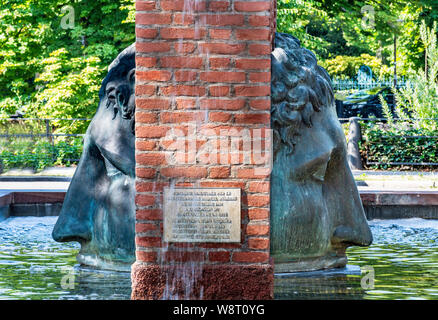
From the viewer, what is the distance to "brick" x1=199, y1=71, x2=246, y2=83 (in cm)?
524

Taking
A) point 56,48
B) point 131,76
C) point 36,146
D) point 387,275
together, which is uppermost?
point 56,48

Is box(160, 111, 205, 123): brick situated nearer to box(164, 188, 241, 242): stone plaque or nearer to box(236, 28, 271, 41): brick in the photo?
box(164, 188, 241, 242): stone plaque

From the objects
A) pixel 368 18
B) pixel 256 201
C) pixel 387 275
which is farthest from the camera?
pixel 368 18

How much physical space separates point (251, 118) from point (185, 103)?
1.50ft

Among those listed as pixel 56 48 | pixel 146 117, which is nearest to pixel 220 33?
pixel 146 117

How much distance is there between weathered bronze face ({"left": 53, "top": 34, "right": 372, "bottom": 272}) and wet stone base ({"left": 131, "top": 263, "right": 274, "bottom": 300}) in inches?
40.0

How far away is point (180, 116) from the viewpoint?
17.3ft

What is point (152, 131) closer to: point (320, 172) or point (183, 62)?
point (183, 62)

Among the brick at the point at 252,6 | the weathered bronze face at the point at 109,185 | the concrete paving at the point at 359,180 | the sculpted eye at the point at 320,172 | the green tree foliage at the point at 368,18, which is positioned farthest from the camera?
the green tree foliage at the point at 368,18

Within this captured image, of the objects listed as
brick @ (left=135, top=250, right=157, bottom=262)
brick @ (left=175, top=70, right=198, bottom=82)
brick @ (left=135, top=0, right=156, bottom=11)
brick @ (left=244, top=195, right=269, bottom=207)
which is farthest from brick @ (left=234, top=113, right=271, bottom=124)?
brick @ (left=135, top=250, right=157, bottom=262)

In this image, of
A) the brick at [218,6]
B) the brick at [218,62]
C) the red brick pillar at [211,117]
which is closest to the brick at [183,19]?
the red brick pillar at [211,117]

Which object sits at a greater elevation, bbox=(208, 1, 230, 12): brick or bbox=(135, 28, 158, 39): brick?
bbox=(208, 1, 230, 12): brick

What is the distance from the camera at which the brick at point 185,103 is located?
5.25 meters

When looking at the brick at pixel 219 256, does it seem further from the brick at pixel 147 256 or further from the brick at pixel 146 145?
the brick at pixel 146 145
